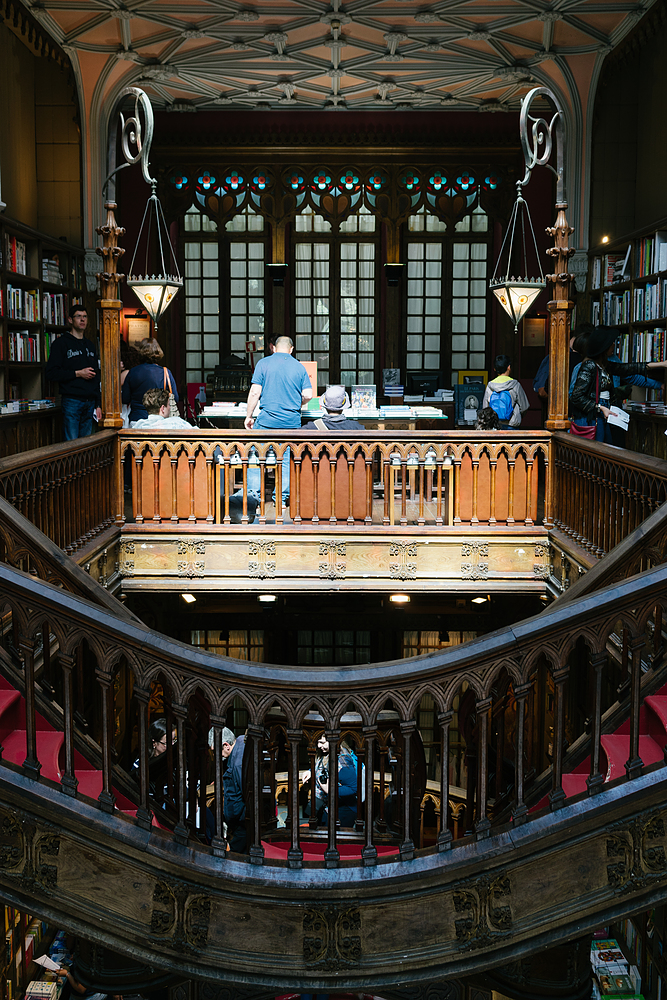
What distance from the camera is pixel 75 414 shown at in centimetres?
832

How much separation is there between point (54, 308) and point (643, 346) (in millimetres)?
6060

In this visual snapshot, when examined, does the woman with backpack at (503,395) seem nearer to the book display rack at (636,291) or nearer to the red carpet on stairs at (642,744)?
the book display rack at (636,291)

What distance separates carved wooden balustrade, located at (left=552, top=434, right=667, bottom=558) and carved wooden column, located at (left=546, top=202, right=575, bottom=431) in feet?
0.73

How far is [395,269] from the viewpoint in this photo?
42.7ft

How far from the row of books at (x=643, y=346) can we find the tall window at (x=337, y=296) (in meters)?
4.16

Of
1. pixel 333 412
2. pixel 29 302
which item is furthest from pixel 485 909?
pixel 29 302

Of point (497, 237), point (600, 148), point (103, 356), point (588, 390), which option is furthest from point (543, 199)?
point (103, 356)

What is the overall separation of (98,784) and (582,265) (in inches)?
373

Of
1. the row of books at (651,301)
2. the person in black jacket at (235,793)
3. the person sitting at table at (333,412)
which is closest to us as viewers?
the person in black jacket at (235,793)

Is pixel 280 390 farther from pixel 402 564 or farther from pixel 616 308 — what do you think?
pixel 616 308

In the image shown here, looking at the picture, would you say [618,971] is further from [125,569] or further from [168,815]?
[125,569]

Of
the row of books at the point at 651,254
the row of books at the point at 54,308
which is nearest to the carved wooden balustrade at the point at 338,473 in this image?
the row of books at the point at 651,254

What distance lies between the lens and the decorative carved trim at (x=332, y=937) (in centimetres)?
315

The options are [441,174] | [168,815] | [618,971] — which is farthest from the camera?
[441,174]
